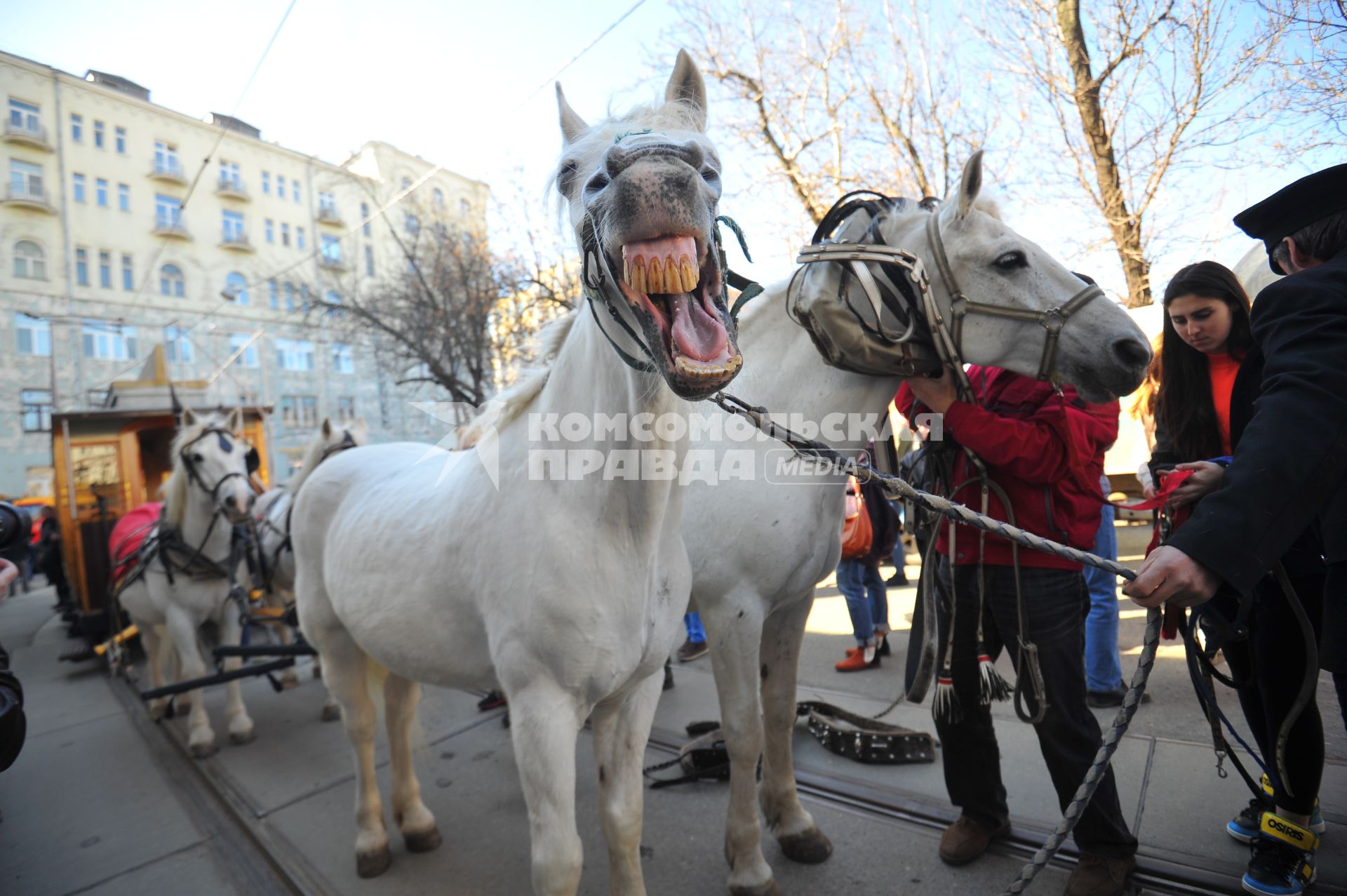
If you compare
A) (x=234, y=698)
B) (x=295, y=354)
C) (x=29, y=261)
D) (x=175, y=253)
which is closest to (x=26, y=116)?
(x=29, y=261)

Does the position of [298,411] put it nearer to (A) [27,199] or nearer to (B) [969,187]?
(A) [27,199]

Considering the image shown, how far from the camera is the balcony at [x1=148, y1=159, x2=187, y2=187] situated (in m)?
20.5

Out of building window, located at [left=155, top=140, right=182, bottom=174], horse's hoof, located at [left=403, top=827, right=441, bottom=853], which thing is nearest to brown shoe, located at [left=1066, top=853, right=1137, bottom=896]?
horse's hoof, located at [left=403, top=827, right=441, bottom=853]

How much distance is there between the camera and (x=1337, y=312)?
4.24 feet

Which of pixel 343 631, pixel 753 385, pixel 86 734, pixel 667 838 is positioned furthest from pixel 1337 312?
pixel 86 734

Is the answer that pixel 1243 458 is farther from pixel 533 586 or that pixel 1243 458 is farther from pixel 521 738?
pixel 521 738

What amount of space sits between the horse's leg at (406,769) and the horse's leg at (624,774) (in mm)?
1504

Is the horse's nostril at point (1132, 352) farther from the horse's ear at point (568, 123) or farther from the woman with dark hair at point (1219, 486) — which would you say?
the horse's ear at point (568, 123)

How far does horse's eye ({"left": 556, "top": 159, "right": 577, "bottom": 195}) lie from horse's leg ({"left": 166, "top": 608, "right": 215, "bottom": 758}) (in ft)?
15.0

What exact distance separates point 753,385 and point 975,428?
848 mm

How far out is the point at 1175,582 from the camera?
1218mm

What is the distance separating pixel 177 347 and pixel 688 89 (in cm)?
3062

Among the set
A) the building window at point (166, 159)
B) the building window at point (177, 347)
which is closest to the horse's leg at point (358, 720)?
the building window at point (166, 159)

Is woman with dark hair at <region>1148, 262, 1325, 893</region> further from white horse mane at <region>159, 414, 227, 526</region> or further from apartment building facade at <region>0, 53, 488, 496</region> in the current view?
apartment building facade at <region>0, 53, 488, 496</region>
